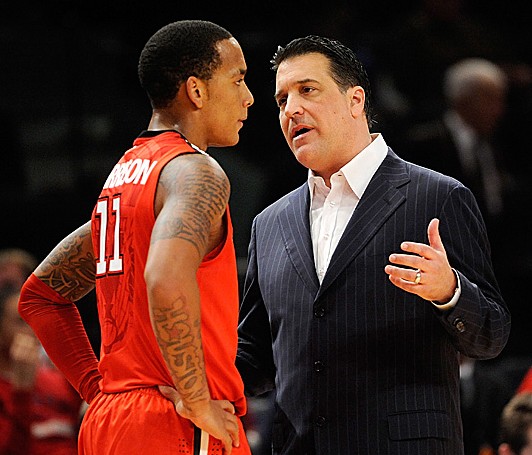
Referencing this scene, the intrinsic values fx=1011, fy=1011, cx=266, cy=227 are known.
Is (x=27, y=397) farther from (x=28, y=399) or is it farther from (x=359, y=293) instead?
(x=359, y=293)

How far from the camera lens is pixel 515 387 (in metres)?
6.20

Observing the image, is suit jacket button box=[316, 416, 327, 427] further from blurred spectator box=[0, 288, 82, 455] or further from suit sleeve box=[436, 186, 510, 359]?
blurred spectator box=[0, 288, 82, 455]

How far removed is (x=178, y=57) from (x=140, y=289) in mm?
754

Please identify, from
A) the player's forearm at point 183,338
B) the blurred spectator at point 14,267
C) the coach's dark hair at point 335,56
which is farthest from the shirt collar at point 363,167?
the blurred spectator at point 14,267

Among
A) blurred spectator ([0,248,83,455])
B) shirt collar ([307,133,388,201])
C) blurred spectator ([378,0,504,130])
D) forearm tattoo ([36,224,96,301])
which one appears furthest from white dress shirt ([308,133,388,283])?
blurred spectator ([378,0,504,130])

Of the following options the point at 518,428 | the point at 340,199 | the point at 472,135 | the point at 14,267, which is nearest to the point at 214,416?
the point at 340,199

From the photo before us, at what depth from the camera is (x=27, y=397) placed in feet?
18.8

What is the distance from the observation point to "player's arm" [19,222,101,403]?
11.4 ft

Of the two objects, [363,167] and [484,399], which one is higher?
[363,167]

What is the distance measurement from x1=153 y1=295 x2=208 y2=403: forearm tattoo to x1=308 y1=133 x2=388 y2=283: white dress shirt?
860 millimetres

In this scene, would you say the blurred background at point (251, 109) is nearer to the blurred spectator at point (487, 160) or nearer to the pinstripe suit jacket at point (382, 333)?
the blurred spectator at point (487, 160)

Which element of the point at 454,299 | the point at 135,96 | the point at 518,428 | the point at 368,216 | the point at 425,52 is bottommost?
the point at 518,428

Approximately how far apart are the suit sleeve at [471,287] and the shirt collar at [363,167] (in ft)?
1.10

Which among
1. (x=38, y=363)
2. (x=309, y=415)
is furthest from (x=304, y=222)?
(x=38, y=363)
